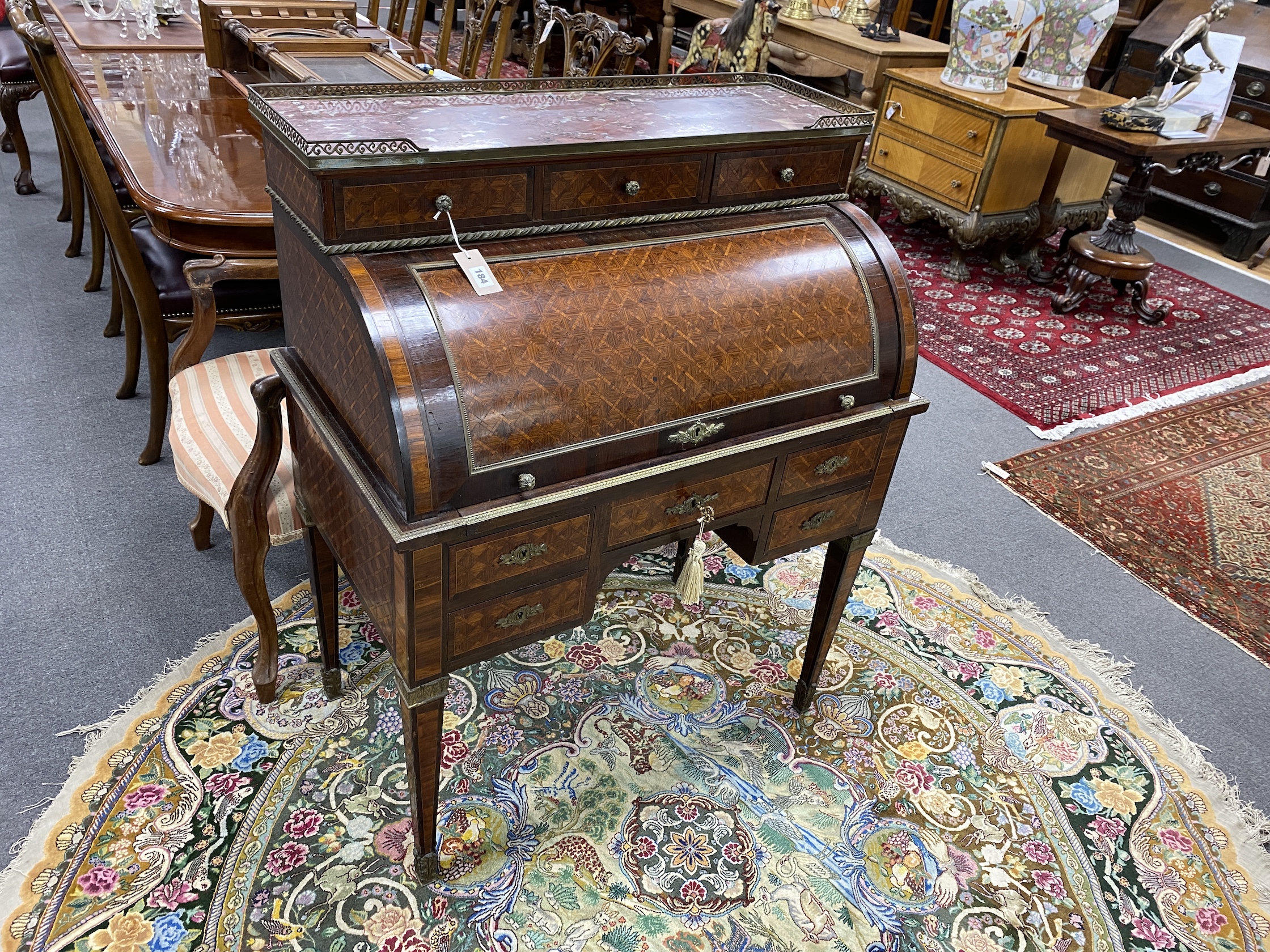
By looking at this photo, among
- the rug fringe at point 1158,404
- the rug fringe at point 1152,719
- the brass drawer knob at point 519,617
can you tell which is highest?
the brass drawer knob at point 519,617

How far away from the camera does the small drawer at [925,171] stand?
15.3 ft

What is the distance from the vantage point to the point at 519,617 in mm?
1677

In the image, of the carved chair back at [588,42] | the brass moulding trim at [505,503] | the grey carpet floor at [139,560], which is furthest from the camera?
the carved chair back at [588,42]

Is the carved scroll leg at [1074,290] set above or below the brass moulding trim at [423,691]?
below

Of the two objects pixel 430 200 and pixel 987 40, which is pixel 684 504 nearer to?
pixel 430 200

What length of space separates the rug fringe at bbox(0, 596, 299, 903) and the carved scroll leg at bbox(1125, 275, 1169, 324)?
165 inches

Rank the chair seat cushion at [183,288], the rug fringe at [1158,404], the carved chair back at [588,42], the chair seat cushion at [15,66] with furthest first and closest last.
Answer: the chair seat cushion at [15,66] → the rug fringe at [1158,404] → the carved chair back at [588,42] → the chair seat cushion at [183,288]

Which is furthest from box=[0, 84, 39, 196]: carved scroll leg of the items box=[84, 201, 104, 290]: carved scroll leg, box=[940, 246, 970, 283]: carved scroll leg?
box=[940, 246, 970, 283]: carved scroll leg

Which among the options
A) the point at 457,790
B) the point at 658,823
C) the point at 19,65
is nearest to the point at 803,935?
the point at 658,823

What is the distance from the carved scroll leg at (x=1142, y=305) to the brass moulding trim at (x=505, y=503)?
3.38 m

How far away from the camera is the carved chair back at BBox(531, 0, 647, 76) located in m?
3.28

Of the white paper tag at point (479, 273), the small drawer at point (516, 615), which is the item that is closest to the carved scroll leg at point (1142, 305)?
the small drawer at point (516, 615)

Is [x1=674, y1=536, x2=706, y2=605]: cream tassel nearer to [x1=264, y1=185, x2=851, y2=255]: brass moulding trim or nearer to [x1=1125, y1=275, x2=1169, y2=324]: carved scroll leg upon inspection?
[x1=264, y1=185, x2=851, y2=255]: brass moulding trim

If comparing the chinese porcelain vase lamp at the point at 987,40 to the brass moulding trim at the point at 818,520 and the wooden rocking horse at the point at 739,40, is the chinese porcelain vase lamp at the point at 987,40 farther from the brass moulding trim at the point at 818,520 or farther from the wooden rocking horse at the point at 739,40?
the brass moulding trim at the point at 818,520
